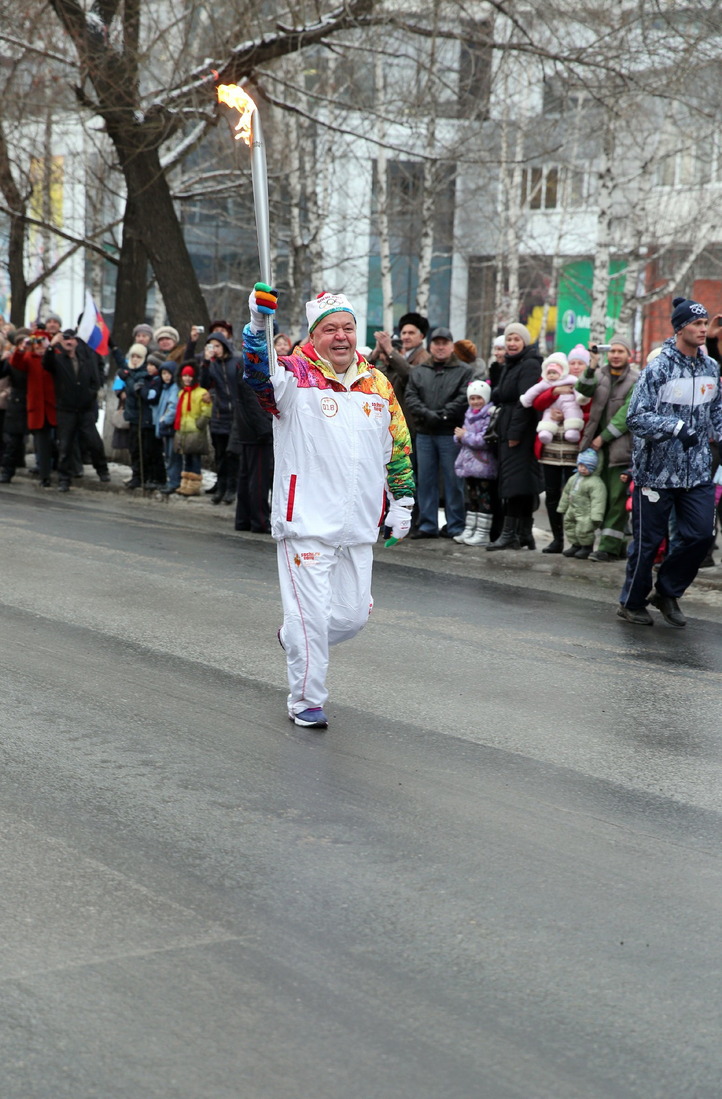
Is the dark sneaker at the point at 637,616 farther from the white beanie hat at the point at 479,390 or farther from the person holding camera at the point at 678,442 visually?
the white beanie hat at the point at 479,390

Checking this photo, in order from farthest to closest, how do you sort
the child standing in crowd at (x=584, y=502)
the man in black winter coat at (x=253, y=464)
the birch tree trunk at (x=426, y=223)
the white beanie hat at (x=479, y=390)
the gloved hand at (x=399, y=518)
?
1. the birch tree trunk at (x=426, y=223)
2. the man in black winter coat at (x=253, y=464)
3. the white beanie hat at (x=479, y=390)
4. the child standing in crowd at (x=584, y=502)
5. the gloved hand at (x=399, y=518)

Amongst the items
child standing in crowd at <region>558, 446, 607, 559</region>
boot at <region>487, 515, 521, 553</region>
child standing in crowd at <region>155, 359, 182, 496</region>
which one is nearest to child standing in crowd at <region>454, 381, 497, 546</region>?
boot at <region>487, 515, 521, 553</region>

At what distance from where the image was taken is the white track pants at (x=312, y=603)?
6.41 m

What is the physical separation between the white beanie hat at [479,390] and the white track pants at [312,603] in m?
7.09

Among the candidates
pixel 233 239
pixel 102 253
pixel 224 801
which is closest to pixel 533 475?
pixel 224 801

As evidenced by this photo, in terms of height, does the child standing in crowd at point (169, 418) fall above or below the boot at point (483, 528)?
above

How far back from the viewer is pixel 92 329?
18375 millimetres

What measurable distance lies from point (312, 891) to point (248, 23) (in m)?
16.2

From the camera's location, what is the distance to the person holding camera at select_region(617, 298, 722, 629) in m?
9.13

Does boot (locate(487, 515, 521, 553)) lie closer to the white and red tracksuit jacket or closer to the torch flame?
the white and red tracksuit jacket

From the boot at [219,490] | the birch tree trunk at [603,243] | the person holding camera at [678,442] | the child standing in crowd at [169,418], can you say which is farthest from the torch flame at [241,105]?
the birch tree trunk at [603,243]

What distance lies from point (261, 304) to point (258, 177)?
539 mm

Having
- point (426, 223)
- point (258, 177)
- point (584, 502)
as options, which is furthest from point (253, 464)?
point (426, 223)

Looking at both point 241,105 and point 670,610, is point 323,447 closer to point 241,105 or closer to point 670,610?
point 241,105
